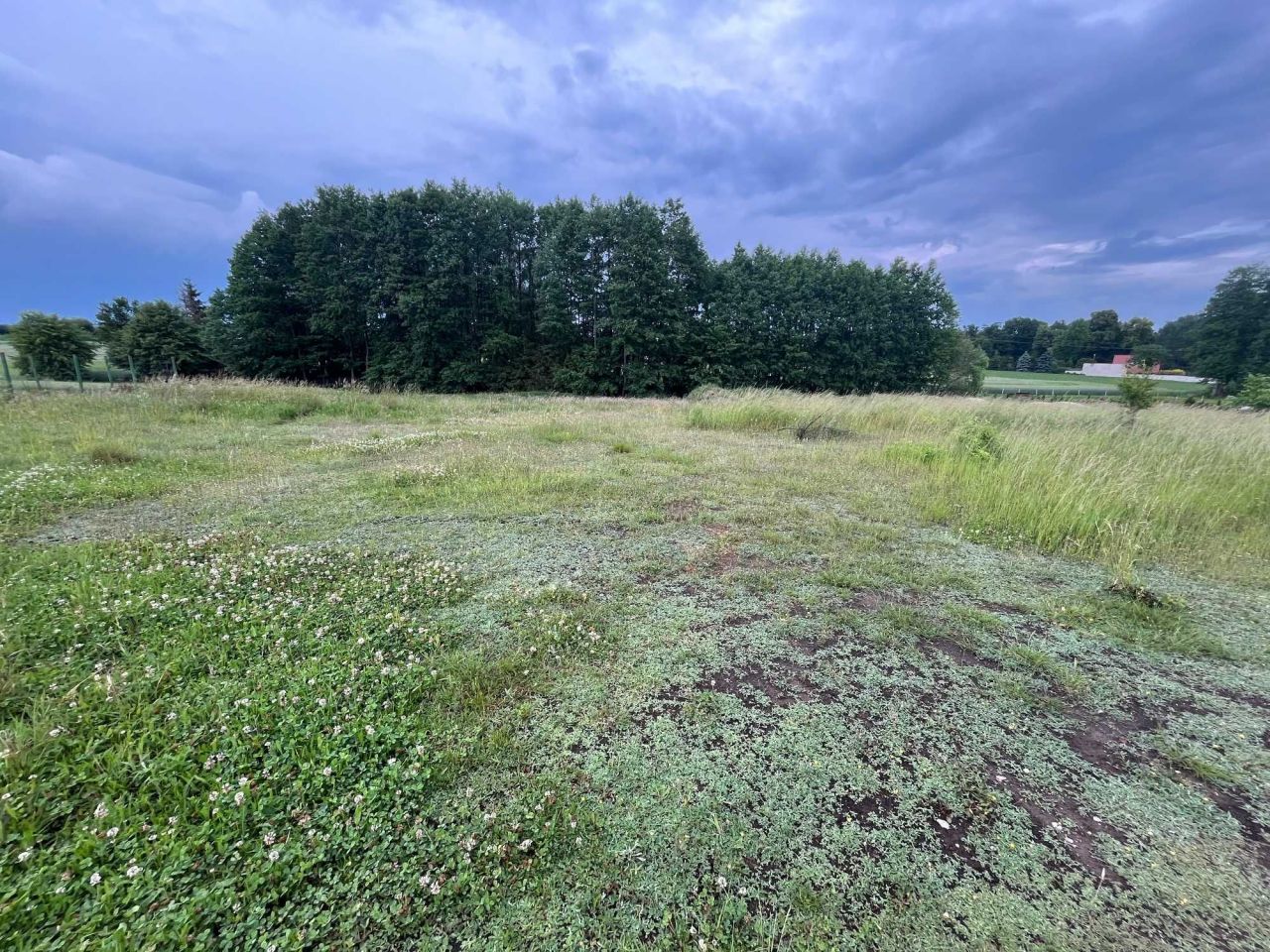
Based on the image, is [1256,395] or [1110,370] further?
[1110,370]

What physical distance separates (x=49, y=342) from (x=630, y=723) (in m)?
29.8

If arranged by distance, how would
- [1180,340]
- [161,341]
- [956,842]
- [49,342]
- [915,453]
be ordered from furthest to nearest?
1. [1180,340]
2. [161,341]
3. [49,342]
4. [915,453]
5. [956,842]

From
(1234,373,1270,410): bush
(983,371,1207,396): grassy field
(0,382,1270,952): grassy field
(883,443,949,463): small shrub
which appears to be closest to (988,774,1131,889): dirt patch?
(0,382,1270,952): grassy field

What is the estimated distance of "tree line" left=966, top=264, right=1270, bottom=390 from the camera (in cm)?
2942

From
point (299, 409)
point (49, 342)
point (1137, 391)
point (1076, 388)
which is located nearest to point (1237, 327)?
point (1076, 388)

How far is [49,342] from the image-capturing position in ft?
63.1

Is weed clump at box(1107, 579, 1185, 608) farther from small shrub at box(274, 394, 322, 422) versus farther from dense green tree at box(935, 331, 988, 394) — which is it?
dense green tree at box(935, 331, 988, 394)

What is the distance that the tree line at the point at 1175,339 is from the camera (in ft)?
96.5

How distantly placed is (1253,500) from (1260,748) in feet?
16.7

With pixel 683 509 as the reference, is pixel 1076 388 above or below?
above

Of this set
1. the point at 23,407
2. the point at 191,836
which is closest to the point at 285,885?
the point at 191,836

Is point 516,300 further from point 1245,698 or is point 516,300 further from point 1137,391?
point 1245,698

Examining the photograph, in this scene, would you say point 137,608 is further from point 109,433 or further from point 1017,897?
point 109,433

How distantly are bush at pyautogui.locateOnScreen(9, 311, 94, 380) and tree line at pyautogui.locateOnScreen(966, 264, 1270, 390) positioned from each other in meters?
34.6
